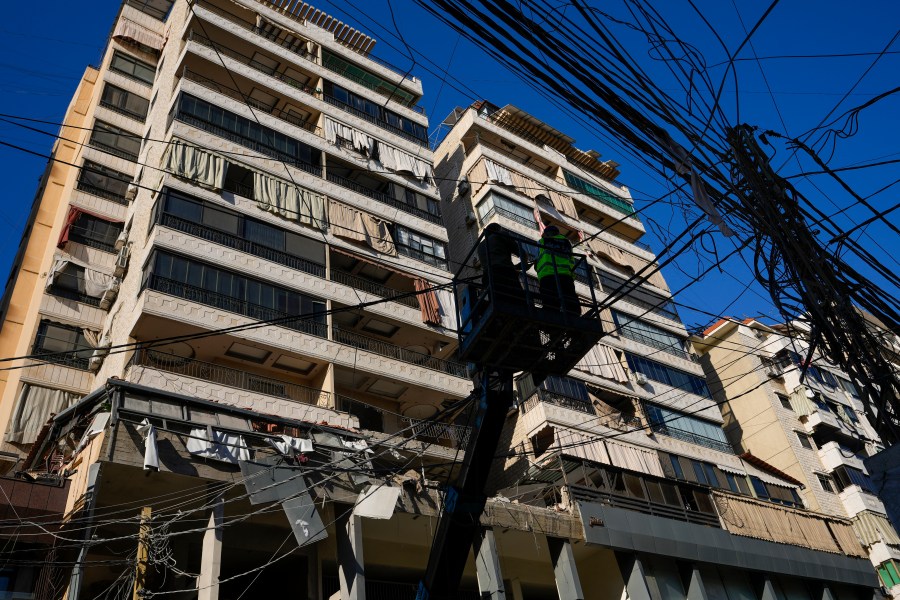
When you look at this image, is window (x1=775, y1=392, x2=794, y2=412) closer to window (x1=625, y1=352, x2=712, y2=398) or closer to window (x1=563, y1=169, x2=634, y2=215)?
window (x1=625, y1=352, x2=712, y2=398)

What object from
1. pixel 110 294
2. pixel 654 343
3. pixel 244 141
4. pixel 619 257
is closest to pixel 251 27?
pixel 244 141

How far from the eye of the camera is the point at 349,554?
1641 centimetres

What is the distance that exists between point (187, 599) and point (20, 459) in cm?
824

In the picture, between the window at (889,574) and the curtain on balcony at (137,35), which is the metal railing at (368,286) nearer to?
the curtain on balcony at (137,35)

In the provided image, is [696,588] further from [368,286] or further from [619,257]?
[619,257]

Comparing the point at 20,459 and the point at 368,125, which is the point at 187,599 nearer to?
the point at 20,459

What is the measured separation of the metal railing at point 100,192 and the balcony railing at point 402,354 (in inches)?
443

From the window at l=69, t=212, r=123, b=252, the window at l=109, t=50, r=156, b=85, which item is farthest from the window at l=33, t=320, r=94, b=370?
the window at l=109, t=50, r=156, b=85

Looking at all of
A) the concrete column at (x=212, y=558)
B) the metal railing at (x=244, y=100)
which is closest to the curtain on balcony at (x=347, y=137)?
the metal railing at (x=244, y=100)

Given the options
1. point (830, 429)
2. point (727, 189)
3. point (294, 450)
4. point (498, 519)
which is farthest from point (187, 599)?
point (830, 429)

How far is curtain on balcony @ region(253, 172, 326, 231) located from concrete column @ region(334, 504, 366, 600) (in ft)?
38.6

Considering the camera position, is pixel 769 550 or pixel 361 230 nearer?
pixel 769 550

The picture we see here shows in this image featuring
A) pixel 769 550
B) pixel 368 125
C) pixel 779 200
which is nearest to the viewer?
pixel 779 200

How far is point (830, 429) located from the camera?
4141 centimetres
